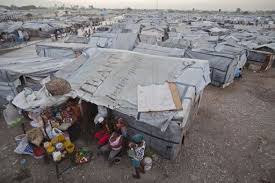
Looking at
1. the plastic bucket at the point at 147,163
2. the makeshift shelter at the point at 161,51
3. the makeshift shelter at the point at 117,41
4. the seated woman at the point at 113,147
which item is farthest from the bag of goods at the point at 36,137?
the makeshift shelter at the point at 117,41

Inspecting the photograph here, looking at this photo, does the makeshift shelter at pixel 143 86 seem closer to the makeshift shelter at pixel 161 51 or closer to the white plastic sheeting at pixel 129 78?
the white plastic sheeting at pixel 129 78

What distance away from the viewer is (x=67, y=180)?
552 cm

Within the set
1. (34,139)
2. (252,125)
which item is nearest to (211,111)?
(252,125)

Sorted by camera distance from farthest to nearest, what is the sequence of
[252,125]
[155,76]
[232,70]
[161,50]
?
[161,50], [232,70], [252,125], [155,76]

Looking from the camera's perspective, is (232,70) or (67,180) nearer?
(67,180)

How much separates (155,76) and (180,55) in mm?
5989

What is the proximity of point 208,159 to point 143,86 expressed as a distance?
11.1 feet

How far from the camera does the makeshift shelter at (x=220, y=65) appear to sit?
1159 cm

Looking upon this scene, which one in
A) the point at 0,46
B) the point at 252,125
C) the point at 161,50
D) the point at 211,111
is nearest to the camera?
the point at 252,125

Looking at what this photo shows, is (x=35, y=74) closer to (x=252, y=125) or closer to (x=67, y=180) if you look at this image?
(x=67, y=180)

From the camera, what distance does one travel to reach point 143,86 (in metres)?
6.45

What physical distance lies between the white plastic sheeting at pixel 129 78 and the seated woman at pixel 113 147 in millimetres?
974

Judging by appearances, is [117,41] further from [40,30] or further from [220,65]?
[40,30]

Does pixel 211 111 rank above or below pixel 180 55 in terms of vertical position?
below
